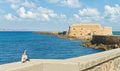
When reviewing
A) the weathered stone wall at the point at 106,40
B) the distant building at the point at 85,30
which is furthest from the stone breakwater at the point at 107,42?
the distant building at the point at 85,30

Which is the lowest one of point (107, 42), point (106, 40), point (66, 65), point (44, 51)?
point (44, 51)

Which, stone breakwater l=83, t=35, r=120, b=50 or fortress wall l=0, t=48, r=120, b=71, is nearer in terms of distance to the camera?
fortress wall l=0, t=48, r=120, b=71

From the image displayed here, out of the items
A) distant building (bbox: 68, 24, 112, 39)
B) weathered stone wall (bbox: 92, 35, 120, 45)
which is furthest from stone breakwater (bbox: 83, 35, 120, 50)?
distant building (bbox: 68, 24, 112, 39)

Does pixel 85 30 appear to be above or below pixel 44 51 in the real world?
above

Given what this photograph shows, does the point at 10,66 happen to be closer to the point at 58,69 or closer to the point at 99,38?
the point at 58,69

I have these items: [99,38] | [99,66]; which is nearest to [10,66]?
[99,66]

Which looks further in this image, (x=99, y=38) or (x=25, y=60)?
(x=99, y=38)

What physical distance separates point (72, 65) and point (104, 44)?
4777 cm

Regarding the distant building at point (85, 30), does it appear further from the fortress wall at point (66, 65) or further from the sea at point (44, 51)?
the fortress wall at point (66, 65)

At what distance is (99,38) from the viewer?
185 ft

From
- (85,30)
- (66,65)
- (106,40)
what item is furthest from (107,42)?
(66,65)

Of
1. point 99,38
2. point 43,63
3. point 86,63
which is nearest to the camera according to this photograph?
point 43,63

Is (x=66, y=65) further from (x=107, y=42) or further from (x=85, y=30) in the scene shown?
(x=85, y=30)

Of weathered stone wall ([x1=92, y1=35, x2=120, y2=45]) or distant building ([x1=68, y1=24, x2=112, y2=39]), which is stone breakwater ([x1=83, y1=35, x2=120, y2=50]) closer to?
weathered stone wall ([x1=92, y1=35, x2=120, y2=45])
